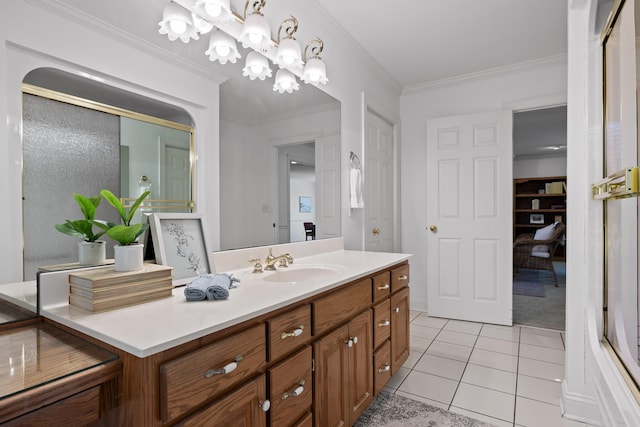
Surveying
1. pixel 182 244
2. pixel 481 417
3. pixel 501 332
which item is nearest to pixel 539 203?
pixel 501 332

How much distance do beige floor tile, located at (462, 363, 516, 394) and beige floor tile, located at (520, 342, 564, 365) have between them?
41 cm

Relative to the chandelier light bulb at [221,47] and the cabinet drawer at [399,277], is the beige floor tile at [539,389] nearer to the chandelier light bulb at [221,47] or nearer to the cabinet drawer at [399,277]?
the cabinet drawer at [399,277]

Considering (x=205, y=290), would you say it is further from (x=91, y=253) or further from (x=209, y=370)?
(x=91, y=253)

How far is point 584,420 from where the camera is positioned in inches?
69.9

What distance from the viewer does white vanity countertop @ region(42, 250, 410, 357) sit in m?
0.77

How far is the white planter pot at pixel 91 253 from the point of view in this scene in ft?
3.59

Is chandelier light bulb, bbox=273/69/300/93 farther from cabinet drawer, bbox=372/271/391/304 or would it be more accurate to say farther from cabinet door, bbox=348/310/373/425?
cabinet door, bbox=348/310/373/425

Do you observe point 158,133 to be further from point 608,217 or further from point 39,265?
point 608,217

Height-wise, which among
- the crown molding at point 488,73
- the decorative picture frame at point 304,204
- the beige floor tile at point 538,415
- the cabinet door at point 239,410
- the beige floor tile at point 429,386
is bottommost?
the beige floor tile at point 538,415

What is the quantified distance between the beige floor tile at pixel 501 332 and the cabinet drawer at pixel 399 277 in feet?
4.48

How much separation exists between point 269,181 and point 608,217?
1.60m

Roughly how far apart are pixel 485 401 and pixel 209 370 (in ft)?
5.79

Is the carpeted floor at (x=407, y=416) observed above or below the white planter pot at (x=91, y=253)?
below

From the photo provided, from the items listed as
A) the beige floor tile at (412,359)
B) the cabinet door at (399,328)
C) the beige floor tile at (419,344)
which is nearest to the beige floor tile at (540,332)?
the beige floor tile at (419,344)
